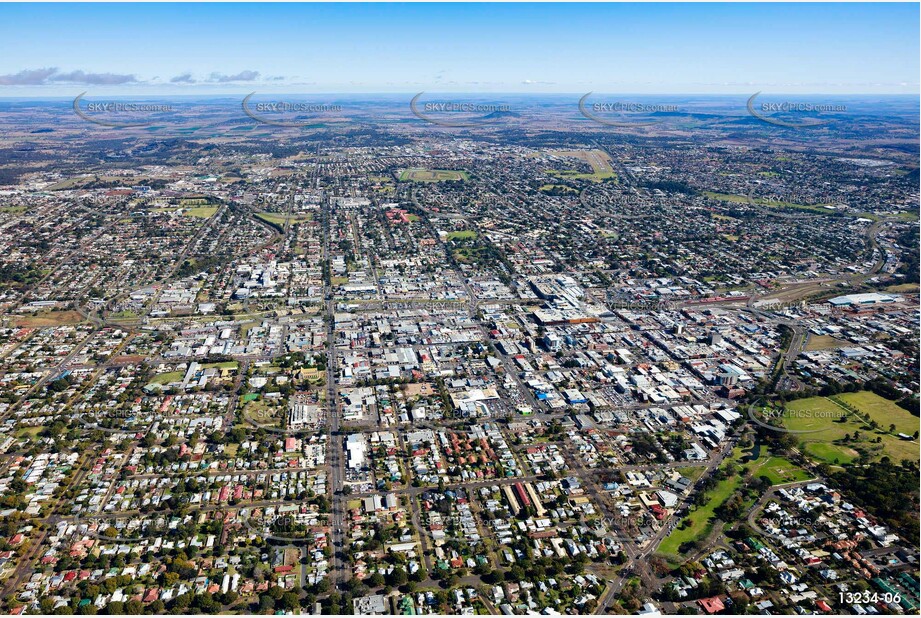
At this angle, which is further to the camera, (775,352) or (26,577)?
(775,352)

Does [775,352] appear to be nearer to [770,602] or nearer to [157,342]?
[770,602]

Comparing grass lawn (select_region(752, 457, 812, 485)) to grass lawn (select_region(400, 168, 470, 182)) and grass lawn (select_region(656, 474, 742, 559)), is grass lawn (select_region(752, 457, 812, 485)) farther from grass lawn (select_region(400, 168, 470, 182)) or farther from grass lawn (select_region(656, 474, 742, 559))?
grass lawn (select_region(400, 168, 470, 182))

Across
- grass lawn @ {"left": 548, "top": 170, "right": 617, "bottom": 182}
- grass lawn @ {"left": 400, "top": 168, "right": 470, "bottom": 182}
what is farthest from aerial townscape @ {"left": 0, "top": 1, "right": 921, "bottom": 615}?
grass lawn @ {"left": 548, "top": 170, "right": 617, "bottom": 182}

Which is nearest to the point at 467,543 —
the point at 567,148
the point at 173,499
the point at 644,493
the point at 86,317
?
the point at 644,493

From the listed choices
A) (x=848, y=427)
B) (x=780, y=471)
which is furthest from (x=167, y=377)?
(x=848, y=427)

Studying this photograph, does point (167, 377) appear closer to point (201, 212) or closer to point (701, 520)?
point (701, 520)

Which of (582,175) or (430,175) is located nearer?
(582,175)

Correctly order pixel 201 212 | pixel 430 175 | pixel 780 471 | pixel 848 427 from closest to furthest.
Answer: pixel 780 471 < pixel 848 427 < pixel 201 212 < pixel 430 175
